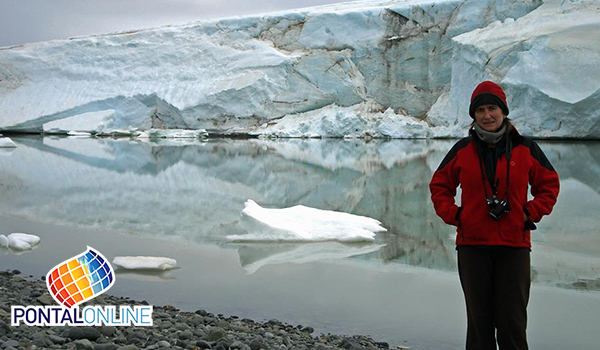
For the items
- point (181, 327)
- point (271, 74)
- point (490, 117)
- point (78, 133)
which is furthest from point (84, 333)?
point (78, 133)

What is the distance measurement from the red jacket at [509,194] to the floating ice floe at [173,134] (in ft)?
75.6

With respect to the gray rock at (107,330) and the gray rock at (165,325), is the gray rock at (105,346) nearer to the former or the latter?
the gray rock at (107,330)

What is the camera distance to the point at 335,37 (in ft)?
83.4

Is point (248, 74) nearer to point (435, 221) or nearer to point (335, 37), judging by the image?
point (335, 37)

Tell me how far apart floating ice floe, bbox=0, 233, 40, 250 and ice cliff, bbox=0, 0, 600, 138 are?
18.7 metres

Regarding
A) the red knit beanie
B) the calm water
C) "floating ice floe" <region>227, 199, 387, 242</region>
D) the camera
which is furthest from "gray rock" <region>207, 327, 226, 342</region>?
"floating ice floe" <region>227, 199, 387, 242</region>

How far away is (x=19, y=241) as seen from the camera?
14.5 ft

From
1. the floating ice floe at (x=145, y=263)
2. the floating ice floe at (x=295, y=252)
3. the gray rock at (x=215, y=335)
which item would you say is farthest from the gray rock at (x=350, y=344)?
the floating ice floe at (x=145, y=263)

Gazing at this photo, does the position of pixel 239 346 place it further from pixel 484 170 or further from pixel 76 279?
pixel 484 170

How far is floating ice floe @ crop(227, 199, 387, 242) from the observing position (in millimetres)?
4836

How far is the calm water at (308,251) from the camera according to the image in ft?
9.55

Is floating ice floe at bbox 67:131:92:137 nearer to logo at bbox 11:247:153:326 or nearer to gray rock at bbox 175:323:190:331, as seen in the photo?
logo at bbox 11:247:153:326

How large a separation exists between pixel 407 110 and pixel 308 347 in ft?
78.6

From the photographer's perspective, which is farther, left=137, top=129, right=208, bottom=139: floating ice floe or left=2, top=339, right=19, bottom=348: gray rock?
left=137, top=129, right=208, bottom=139: floating ice floe
